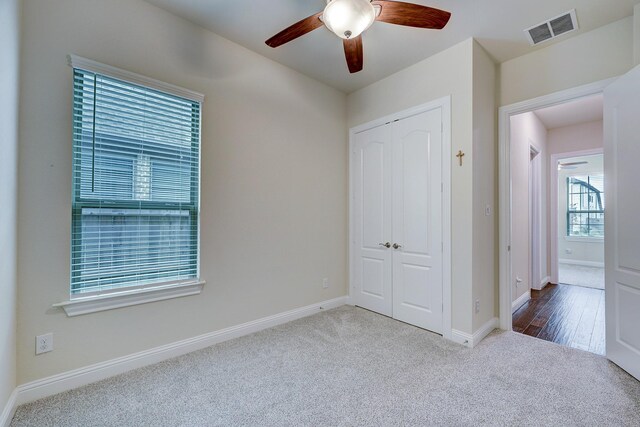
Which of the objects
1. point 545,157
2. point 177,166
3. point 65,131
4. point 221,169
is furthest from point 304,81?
point 545,157

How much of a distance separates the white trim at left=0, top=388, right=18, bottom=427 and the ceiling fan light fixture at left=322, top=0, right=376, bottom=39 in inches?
112

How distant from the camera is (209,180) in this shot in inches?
99.4

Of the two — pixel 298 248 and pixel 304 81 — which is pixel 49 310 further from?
pixel 304 81

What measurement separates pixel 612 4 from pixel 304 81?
2.69 meters

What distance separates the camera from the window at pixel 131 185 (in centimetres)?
194

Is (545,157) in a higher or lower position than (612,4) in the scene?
lower

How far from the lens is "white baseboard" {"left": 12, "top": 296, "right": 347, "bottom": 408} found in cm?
178

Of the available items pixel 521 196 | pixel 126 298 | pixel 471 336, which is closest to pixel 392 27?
pixel 471 336

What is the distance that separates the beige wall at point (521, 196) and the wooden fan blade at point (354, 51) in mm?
2472

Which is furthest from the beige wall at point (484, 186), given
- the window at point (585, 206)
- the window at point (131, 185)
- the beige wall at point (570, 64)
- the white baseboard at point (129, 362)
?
the window at point (585, 206)

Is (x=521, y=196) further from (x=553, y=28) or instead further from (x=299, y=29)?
(x=299, y=29)

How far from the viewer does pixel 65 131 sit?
73.8 inches

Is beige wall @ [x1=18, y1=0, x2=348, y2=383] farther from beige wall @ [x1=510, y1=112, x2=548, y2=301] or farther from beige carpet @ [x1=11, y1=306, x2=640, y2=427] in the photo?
beige wall @ [x1=510, y1=112, x2=548, y2=301]

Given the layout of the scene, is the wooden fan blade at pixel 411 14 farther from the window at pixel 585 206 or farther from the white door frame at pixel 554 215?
the window at pixel 585 206
